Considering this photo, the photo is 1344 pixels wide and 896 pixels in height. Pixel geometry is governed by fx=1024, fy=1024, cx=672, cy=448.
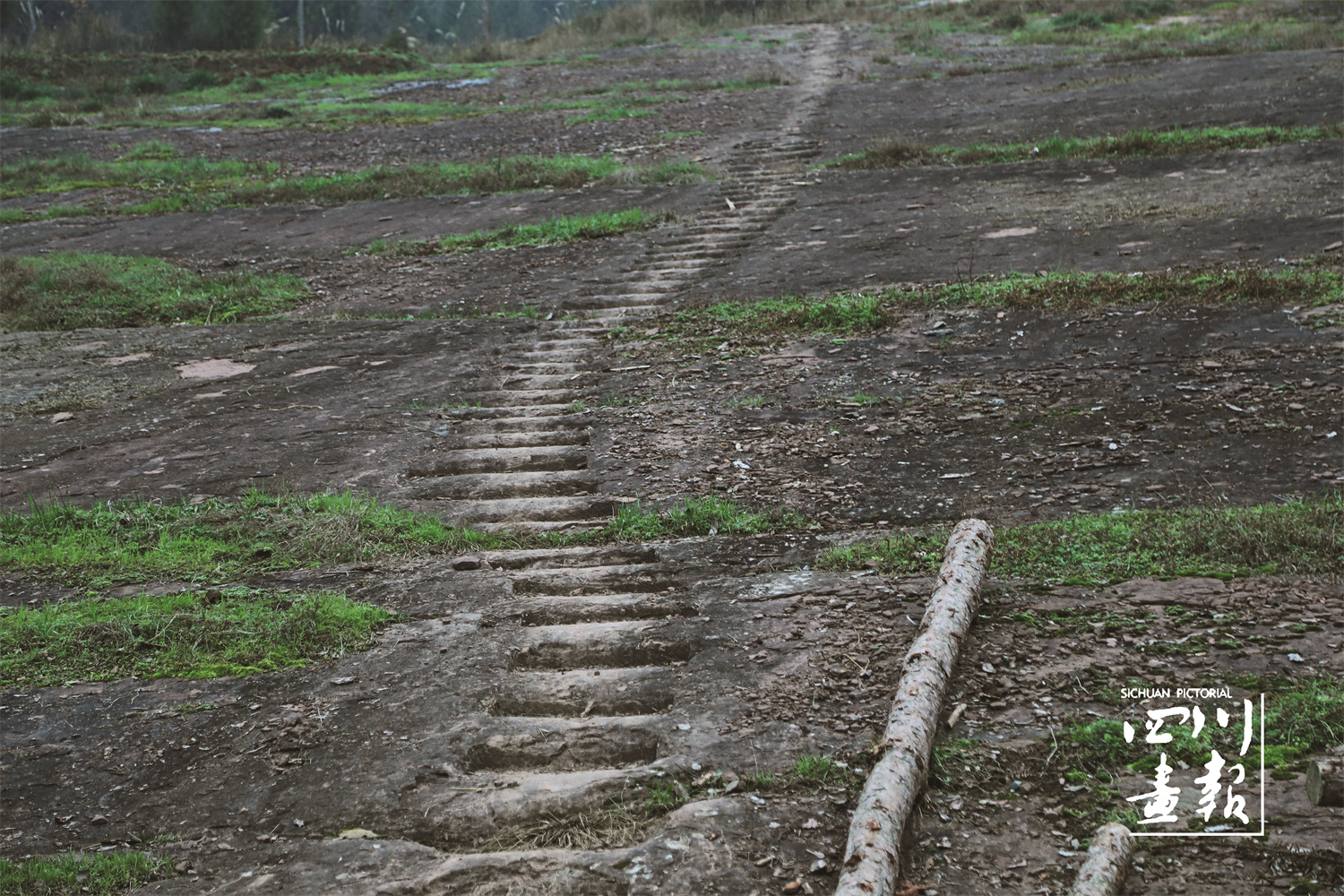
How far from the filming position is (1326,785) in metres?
2.69

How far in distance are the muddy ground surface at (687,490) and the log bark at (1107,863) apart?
0.10m

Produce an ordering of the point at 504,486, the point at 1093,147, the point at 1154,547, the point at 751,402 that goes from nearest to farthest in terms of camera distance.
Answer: the point at 1154,547, the point at 504,486, the point at 751,402, the point at 1093,147

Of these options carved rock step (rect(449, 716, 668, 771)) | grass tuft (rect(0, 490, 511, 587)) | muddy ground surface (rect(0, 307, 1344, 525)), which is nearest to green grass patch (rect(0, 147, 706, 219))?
muddy ground surface (rect(0, 307, 1344, 525))

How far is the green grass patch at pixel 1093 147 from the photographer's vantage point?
9.99 meters

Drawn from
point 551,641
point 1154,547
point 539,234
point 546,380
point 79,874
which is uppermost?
point 539,234

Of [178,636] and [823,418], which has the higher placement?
[823,418]

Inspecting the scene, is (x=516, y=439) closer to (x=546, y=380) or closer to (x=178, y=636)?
(x=546, y=380)

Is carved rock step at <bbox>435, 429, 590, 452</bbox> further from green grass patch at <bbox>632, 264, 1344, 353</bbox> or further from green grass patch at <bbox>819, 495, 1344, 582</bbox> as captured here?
green grass patch at <bbox>819, 495, 1344, 582</bbox>

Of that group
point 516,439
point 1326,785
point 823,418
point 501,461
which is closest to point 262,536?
point 501,461

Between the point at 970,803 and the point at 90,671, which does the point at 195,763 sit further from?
the point at 970,803

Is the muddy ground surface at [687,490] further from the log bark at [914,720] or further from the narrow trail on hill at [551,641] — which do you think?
the log bark at [914,720]

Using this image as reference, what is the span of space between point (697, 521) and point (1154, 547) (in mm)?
2036

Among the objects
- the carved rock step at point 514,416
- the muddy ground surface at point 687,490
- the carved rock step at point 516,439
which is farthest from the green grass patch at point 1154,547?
the carved rock step at point 514,416

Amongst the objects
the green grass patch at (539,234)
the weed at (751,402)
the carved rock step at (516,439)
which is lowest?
the carved rock step at (516,439)
